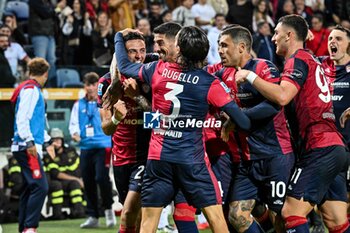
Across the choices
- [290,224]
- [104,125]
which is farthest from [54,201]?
[290,224]

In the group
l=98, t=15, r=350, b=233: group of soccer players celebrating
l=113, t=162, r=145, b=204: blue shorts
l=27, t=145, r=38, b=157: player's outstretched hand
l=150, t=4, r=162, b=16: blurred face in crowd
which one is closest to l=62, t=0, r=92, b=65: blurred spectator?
l=150, t=4, r=162, b=16: blurred face in crowd

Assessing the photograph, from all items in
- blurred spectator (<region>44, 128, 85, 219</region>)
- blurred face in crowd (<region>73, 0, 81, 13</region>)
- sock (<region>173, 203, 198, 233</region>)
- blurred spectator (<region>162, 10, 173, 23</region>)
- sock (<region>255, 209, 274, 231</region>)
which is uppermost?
blurred face in crowd (<region>73, 0, 81, 13</region>)

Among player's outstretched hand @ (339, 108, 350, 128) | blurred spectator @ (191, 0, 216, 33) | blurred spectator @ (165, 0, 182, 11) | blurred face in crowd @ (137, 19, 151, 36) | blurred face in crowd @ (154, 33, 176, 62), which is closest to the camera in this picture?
blurred face in crowd @ (154, 33, 176, 62)

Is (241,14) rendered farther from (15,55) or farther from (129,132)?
(129,132)

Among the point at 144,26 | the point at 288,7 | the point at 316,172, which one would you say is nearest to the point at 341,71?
the point at 316,172

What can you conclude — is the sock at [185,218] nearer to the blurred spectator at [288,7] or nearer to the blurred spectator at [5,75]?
the blurred spectator at [5,75]

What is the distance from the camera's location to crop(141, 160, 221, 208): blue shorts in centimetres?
814

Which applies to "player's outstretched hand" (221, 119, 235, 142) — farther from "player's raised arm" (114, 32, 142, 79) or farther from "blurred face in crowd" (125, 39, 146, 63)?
"blurred face in crowd" (125, 39, 146, 63)

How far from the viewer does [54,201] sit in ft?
48.9

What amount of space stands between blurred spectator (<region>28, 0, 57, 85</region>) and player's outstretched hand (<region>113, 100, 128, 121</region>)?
28.5 ft

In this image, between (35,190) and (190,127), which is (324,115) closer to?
(190,127)

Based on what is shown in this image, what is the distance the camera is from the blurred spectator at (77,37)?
59.7 ft

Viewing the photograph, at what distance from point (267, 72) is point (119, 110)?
143cm

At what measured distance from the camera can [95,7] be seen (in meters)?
19.0
